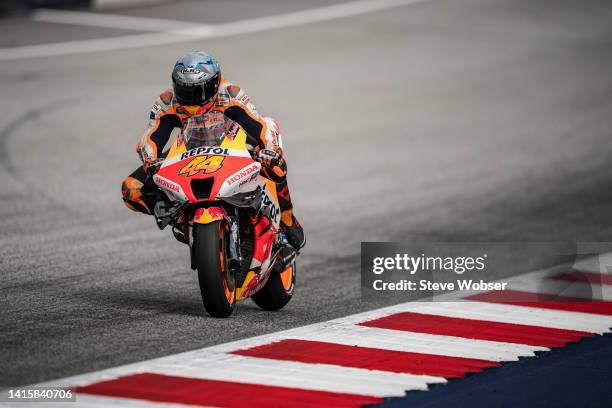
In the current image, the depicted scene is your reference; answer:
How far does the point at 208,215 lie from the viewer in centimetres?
762

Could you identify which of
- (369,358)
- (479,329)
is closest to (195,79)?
(369,358)

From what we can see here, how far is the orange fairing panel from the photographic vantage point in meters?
7.60

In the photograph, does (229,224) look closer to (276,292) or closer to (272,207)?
(272,207)

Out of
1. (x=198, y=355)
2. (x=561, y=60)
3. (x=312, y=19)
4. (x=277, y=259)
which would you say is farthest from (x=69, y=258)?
(x=312, y=19)

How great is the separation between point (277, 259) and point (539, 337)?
1984mm

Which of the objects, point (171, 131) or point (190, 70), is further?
point (171, 131)

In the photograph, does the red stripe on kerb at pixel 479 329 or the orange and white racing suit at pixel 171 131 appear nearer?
the red stripe on kerb at pixel 479 329

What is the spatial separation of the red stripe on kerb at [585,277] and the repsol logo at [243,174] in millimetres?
3398

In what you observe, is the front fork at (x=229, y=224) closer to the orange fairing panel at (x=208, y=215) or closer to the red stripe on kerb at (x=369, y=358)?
the orange fairing panel at (x=208, y=215)

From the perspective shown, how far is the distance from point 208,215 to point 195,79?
0.97 m

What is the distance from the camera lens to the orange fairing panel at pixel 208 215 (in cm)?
760

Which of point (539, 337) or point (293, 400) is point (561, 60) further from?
point (293, 400)

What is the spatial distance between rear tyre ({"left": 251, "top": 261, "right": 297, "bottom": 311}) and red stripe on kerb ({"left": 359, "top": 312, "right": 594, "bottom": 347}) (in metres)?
0.74

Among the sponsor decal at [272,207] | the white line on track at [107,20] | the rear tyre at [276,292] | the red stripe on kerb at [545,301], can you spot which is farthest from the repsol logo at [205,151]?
the white line on track at [107,20]
